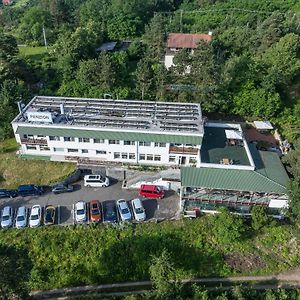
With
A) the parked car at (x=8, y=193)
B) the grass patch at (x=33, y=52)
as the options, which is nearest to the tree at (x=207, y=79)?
the parked car at (x=8, y=193)

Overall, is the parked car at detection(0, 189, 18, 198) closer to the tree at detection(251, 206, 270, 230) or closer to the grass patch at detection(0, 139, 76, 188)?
the grass patch at detection(0, 139, 76, 188)

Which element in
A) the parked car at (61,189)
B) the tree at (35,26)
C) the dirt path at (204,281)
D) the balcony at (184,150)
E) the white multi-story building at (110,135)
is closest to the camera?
the dirt path at (204,281)

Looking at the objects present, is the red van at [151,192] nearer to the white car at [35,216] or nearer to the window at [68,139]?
the window at [68,139]

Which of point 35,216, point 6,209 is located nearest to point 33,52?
point 6,209

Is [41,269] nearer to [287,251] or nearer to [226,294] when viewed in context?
[226,294]

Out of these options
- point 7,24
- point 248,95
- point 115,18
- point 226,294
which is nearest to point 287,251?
point 226,294
